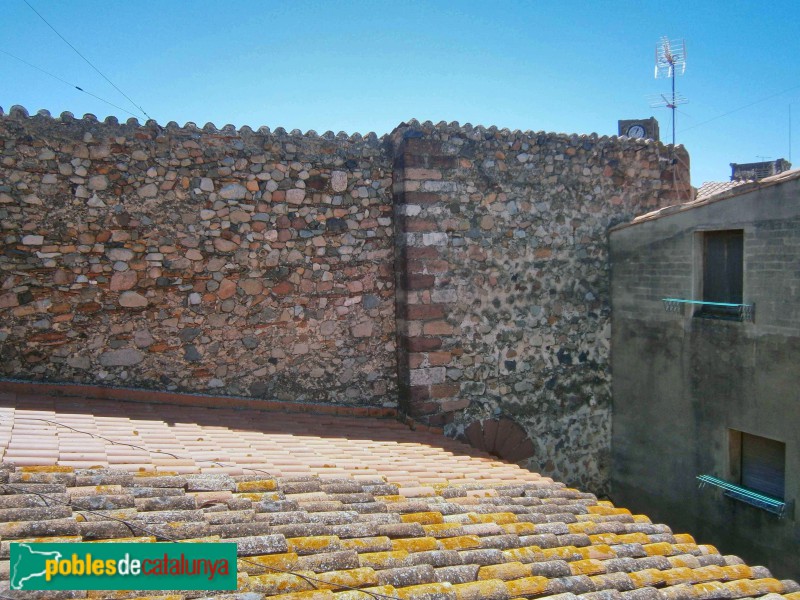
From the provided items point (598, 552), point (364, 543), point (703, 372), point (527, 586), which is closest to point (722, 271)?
point (703, 372)

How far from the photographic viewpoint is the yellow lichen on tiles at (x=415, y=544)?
3.29 m

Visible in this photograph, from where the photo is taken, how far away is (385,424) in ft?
22.1

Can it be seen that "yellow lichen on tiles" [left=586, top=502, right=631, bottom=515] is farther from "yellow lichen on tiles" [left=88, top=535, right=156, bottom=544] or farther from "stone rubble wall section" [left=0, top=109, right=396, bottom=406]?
"yellow lichen on tiles" [left=88, top=535, right=156, bottom=544]

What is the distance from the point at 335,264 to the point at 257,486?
11.0 ft

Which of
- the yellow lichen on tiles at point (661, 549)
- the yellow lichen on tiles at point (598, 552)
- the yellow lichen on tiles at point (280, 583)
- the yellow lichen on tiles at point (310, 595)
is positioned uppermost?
the yellow lichen on tiles at point (280, 583)

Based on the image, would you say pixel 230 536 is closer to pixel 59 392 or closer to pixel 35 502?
pixel 35 502

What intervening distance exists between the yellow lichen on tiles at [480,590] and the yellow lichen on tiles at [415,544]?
11.6 inches

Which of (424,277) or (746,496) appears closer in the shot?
(746,496)

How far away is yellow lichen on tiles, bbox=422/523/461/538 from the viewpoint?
3.57 meters

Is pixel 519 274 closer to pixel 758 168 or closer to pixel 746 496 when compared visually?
pixel 746 496

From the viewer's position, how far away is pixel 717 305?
662 centimetres

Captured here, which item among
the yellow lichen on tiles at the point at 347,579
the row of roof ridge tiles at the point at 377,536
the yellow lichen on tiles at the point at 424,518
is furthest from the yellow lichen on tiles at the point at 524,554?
the yellow lichen on tiles at the point at 347,579

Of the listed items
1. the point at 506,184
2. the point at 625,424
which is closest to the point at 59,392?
the point at 506,184

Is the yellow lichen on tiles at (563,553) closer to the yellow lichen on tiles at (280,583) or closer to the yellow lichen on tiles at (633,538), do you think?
the yellow lichen on tiles at (633,538)
